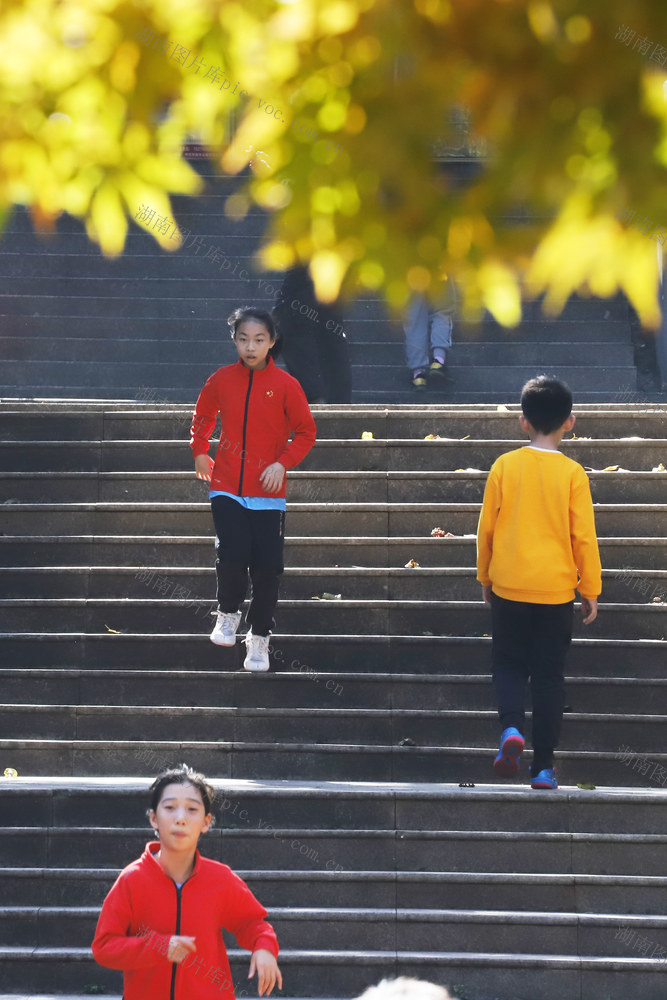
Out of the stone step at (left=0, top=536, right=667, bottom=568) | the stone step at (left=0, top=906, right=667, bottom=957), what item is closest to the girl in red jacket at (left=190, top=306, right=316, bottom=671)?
the stone step at (left=0, top=536, right=667, bottom=568)

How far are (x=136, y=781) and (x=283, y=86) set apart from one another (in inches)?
165

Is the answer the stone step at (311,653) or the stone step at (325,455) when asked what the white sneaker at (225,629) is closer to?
the stone step at (311,653)

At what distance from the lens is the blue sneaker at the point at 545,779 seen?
588 cm

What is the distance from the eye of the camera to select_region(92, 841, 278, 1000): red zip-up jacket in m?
3.72

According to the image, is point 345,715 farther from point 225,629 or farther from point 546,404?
point 546,404

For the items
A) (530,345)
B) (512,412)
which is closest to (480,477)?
(512,412)

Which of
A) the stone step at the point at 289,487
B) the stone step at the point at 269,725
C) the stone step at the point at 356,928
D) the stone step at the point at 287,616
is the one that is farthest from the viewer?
the stone step at the point at 289,487

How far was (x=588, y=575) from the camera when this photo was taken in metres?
5.93

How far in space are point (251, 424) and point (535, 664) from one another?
2.06m

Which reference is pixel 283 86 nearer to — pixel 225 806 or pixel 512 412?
pixel 225 806

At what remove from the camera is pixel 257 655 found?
6.79m

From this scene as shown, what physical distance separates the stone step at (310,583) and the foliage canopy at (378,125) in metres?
4.45

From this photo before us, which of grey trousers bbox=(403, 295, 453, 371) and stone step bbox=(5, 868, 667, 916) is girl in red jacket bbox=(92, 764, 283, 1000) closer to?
stone step bbox=(5, 868, 667, 916)

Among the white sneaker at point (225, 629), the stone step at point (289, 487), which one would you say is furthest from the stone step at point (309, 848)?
the stone step at point (289, 487)
